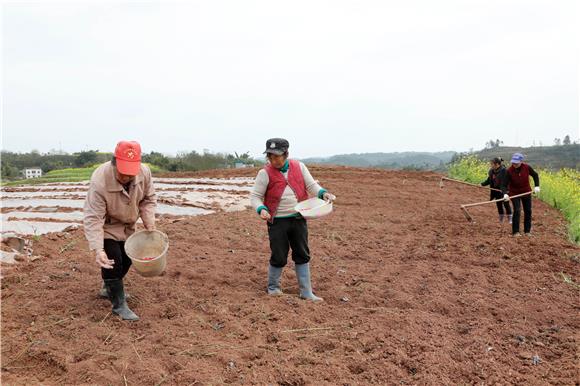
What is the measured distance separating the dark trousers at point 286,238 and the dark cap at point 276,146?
56 centimetres

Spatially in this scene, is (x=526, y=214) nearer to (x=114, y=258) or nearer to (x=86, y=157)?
(x=114, y=258)

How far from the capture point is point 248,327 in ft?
10.6

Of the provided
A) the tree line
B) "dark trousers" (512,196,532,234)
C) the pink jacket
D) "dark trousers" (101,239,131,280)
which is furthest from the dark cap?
the tree line

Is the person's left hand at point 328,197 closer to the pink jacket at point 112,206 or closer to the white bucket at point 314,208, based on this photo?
the white bucket at point 314,208

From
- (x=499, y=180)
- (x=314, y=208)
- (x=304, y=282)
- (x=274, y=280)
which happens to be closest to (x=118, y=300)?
(x=274, y=280)

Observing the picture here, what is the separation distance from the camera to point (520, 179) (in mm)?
6695

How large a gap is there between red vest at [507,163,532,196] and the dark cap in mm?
4540

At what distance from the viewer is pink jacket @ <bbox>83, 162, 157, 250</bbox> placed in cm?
316

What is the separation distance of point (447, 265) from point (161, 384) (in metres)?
3.53

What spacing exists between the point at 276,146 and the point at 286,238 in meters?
0.78

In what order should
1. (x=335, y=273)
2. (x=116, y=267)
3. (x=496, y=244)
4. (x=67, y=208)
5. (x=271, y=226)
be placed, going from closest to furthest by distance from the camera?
(x=116, y=267) → (x=271, y=226) → (x=335, y=273) → (x=496, y=244) → (x=67, y=208)

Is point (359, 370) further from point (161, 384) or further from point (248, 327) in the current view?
point (161, 384)

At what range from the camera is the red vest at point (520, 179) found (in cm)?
668

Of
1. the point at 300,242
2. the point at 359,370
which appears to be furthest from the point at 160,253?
the point at 359,370
